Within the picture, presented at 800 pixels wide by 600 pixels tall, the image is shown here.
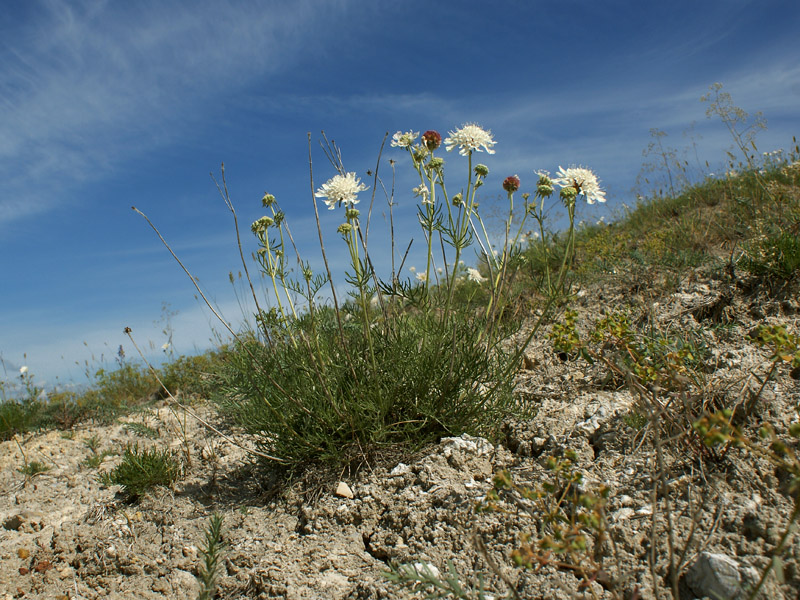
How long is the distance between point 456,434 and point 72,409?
15.9 ft

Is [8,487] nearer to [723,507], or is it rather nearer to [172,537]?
[172,537]

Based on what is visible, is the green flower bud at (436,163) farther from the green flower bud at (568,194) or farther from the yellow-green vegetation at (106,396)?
the yellow-green vegetation at (106,396)

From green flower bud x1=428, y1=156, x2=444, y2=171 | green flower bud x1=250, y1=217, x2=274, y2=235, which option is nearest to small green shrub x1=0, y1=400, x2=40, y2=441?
green flower bud x1=250, y1=217, x2=274, y2=235

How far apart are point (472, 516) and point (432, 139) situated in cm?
204

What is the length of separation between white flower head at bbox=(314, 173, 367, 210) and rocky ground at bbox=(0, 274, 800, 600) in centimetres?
150

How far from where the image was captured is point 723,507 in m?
1.81

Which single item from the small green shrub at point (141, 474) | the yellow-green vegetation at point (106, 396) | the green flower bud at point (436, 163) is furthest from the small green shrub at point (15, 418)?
the green flower bud at point (436, 163)

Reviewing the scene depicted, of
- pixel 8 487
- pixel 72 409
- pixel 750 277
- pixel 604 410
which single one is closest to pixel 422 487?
pixel 604 410

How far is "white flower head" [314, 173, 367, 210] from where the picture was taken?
2.85 metres

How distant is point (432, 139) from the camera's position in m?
2.94

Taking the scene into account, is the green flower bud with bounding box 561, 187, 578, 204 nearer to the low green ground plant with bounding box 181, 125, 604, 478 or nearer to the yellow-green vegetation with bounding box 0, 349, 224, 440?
A: the low green ground plant with bounding box 181, 125, 604, 478

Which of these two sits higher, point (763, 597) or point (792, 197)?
point (792, 197)

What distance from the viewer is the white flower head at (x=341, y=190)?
2.85 metres

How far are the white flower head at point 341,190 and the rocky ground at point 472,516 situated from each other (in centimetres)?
150
